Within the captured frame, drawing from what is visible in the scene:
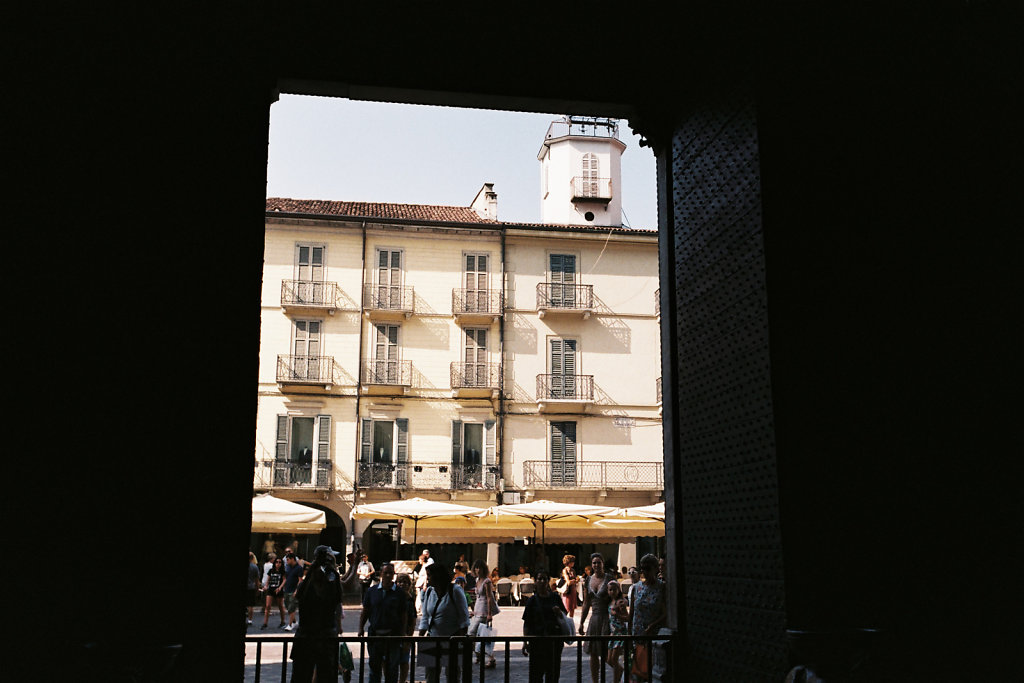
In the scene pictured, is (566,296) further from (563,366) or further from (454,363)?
(454,363)

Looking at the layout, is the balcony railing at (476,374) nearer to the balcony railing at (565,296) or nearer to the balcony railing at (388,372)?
the balcony railing at (388,372)

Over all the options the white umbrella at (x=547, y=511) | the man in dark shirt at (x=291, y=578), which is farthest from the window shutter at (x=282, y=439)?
the man in dark shirt at (x=291, y=578)

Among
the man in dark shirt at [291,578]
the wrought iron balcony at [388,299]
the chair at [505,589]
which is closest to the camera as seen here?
the man in dark shirt at [291,578]

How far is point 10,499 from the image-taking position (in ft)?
16.9

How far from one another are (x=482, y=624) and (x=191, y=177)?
752cm

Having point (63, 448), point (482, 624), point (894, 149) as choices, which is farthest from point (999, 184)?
point (482, 624)

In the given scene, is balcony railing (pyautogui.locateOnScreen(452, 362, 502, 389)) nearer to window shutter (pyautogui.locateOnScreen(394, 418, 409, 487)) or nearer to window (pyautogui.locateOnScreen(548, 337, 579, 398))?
window (pyautogui.locateOnScreen(548, 337, 579, 398))

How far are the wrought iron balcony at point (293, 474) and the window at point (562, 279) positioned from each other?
8.90 meters

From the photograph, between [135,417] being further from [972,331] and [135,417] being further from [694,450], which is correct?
[972,331]

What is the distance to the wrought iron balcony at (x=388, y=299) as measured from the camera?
31016 mm

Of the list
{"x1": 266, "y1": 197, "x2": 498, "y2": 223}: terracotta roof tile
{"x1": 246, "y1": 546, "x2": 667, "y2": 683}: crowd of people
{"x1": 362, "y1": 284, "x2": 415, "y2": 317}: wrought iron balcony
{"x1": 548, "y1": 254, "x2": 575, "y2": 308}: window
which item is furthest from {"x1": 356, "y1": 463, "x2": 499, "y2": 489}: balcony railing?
{"x1": 246, "y1": 546, "x2": 667, "y2": 683}: crowd of people

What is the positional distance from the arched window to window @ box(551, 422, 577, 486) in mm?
9732

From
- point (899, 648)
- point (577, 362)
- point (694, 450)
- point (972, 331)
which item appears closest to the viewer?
point (899, 648)

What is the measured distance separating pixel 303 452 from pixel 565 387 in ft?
27.6
